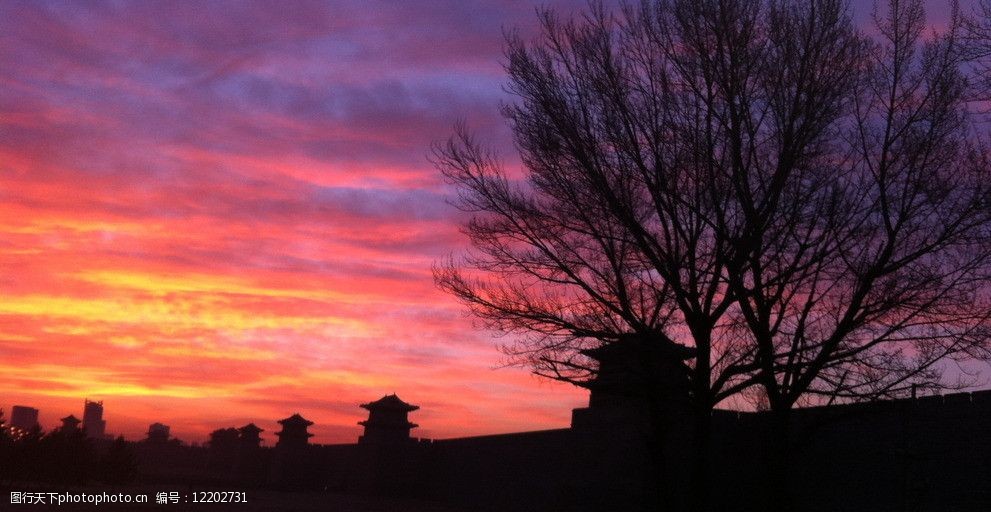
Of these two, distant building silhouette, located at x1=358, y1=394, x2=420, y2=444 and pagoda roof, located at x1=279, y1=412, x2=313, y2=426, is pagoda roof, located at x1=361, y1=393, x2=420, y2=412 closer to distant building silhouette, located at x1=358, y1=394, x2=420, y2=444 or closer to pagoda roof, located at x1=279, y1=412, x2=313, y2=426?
distant building silhouette, located at x1=358, y1=394, x2=420, y2=444

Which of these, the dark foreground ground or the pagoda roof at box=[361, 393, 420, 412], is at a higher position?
the pagoda roof at box=[361, 393, 420, 412]

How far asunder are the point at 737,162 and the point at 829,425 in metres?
6.01

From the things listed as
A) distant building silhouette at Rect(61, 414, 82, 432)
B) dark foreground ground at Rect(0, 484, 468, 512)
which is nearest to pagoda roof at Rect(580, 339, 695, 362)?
dark foreground ground at Rect(0, 484, 468, 512)

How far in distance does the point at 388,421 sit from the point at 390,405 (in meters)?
0.60

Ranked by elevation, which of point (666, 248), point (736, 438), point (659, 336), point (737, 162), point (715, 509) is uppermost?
point (737, 162)

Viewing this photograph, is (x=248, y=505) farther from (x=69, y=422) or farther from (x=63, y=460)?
(x=69, y=422)

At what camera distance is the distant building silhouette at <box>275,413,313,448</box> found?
43656mm

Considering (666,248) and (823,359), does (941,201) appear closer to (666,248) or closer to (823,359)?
(823,359)

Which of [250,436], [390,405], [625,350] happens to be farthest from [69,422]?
[625,350]

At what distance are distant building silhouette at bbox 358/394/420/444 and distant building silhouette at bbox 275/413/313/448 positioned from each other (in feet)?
34.0

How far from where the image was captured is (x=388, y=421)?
3359 cm

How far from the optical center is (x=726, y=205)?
1473 centimetres

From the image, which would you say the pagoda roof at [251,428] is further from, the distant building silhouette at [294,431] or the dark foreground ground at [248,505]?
the dark foreground ground at [248,505]

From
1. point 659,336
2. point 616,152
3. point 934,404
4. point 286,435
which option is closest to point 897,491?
point 934,404
